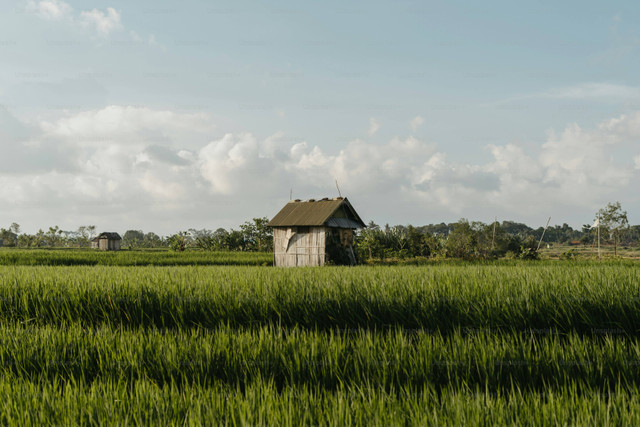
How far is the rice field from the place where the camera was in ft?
8.85

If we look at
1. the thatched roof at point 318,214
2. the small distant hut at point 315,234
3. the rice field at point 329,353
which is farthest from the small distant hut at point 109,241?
the rice field at point 329,353

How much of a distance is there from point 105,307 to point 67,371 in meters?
2.79

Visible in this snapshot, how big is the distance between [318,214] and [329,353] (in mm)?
16011

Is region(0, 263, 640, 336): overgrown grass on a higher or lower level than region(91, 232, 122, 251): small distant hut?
lower

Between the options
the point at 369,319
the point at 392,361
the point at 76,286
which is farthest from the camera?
the point at 76,286

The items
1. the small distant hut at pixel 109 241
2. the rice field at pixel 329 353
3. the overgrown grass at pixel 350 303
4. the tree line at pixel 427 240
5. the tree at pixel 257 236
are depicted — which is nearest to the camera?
the rice field at pixel 329 353

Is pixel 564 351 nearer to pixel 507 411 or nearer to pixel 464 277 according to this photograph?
pixel 507 411

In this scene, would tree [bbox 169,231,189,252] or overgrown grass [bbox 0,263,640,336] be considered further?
tree [bbox 169,231,189,252]

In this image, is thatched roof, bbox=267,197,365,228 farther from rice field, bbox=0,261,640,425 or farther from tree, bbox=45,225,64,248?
tree, bbox=45,225,64,248

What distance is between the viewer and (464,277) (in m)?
6.89

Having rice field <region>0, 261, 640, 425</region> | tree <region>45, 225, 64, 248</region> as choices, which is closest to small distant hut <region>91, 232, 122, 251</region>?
tree <region>45, 225, 64, 248</region>

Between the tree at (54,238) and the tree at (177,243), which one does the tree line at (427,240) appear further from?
the tree at (54,238)

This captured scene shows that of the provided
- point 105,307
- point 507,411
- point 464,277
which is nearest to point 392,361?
point 507,411

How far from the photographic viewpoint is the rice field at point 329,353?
2.70 meters
